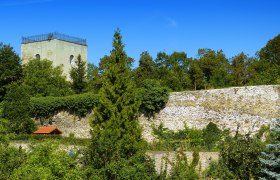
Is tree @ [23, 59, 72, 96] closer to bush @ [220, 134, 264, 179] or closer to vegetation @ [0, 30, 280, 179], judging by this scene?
vegetation @ [0, 30, 280, 179]

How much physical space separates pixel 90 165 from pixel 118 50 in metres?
6.93

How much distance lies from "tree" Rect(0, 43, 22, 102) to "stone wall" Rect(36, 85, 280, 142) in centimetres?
1287

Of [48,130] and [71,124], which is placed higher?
[71,124]

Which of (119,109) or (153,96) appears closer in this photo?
(119,109)

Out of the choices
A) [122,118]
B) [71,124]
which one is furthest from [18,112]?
[122,118]

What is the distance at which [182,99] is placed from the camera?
29.0 meters

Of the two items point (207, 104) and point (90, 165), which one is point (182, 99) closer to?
point (207, 104)

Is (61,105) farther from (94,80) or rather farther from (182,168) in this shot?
(182,168)

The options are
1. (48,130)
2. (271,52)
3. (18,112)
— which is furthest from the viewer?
(271,52)

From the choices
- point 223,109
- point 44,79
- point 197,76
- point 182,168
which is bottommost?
point 182,168

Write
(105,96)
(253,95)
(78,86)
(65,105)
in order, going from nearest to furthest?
(105,96)
(253,95)
(65,105)
(78,86)

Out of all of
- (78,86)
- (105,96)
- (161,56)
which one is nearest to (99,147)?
(105,96)

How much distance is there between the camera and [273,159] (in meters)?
15.4

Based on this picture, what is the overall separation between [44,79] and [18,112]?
10.5 metres
